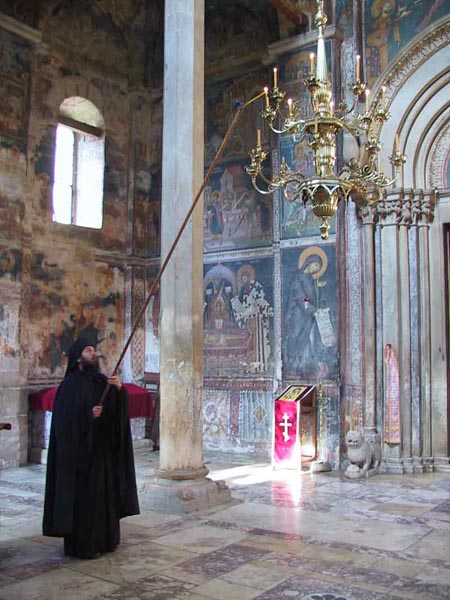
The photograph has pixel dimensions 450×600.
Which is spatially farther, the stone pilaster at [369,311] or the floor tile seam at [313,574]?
the stone pilaster at [369,311]

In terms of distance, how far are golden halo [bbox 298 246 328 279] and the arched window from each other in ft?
12.4

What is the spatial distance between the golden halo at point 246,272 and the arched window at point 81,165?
2.67 meters

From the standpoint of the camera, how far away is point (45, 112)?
10781mm

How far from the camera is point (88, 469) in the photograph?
5023 millimetres

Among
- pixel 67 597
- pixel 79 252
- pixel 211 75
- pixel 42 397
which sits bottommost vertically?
pixel 67 597

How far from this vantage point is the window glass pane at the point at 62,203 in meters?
11.4

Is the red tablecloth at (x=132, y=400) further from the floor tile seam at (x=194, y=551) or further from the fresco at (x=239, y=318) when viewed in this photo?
the floor tile seam at (x=194, y=551)

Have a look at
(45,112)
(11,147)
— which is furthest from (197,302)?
(45,112)

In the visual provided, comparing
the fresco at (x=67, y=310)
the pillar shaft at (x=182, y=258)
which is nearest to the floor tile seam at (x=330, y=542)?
the pillar shaft at (x=182, y=258)

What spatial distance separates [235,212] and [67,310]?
320 centimetres

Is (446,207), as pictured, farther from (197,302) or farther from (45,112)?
(45,112)

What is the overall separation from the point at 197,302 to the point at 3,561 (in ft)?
10.0

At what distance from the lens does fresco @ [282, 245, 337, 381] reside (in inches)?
381

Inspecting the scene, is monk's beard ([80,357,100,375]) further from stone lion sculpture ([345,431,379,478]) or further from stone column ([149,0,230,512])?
stone lion sculpture ([345,431,379,478])
